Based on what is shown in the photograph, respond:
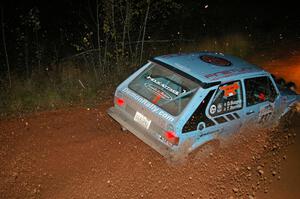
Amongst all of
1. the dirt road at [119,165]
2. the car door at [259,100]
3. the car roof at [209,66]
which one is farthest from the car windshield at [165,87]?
the car door at [259,100]

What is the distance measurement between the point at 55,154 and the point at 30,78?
3.56 m

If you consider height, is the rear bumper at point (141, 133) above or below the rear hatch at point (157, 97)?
below

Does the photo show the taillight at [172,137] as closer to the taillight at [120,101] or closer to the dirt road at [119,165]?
the dirt road at [119,165]

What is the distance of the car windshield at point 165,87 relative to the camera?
5.38m

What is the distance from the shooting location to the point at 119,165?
577 centimetres

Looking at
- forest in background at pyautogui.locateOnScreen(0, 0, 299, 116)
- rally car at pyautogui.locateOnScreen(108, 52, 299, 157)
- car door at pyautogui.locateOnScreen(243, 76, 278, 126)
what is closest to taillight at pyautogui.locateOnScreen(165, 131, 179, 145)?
rally car at pyautogui.locateOnScreen(108, 52, 299, 157)

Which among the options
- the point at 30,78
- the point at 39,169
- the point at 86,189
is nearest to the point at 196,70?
the point at 86,189

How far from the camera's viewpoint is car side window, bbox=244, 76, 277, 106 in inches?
238

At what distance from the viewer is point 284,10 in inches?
837

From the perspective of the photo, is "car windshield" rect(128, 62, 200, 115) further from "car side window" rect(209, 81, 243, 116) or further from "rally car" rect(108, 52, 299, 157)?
"car side window" rect(209, 81, 243, 116)

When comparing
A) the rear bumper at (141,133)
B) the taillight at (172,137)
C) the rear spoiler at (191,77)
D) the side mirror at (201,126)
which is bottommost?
the rear bumper at (141,133)

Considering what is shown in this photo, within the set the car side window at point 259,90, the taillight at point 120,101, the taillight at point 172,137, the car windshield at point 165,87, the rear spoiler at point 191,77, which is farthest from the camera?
the car side window at point 259,90

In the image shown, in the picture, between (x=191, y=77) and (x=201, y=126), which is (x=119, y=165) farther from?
(x=191, y=77)

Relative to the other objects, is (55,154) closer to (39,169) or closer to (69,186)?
(39,169)
